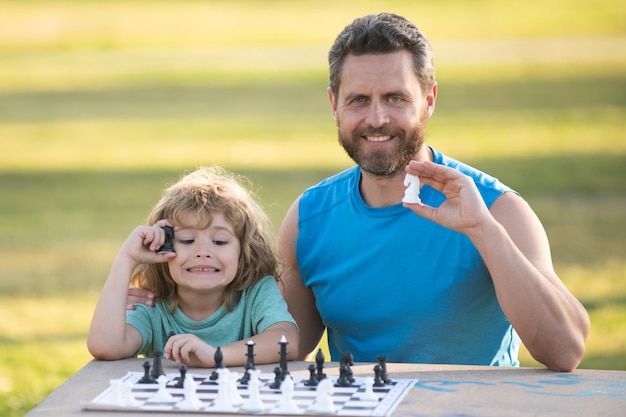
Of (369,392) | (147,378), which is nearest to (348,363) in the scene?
(369,392)

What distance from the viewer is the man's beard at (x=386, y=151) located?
194 inches

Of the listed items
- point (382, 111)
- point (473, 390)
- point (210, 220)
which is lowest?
point (473, 390)

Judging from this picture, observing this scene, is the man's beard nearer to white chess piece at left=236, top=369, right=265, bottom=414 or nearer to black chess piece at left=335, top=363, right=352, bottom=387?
black chess piece at left=335, top=363, right=352, bottom=387

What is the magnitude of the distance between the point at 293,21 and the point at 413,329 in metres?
52.1

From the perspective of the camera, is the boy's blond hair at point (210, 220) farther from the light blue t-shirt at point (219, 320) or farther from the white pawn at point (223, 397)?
the white pawn at point (223, 397)

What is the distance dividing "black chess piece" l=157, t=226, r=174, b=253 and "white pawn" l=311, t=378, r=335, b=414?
3.98 ft

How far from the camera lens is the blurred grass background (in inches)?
434

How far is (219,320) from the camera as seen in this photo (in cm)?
488

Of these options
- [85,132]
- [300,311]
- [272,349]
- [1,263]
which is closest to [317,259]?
[300,311]

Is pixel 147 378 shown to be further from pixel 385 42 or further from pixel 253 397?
pixel 385 42

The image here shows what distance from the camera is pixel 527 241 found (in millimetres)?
4742

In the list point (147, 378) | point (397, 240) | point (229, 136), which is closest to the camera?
point (147, 378)

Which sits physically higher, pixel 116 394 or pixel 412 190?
pixel 412 190

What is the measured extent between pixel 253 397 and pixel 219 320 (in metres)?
1.13
